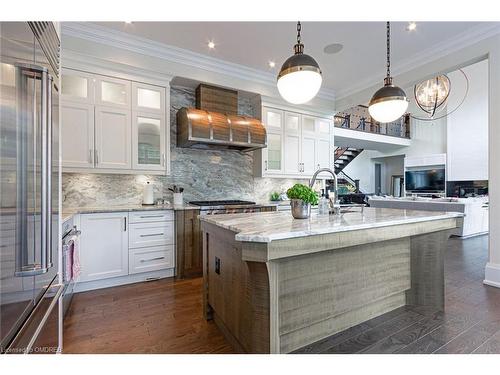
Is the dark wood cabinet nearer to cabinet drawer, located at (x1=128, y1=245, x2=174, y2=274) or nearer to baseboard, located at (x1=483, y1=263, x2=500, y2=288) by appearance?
cabinet drawer, located at (x1=128, y1=245, x2=174, y2=274)

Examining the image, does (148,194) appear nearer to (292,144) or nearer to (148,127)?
(148,127)

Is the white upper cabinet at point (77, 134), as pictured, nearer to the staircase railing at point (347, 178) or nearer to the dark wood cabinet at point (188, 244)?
the dark wood cabinet at point (188, 244)

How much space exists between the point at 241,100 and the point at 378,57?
2.32 meters

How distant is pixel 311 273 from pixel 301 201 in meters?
0.54

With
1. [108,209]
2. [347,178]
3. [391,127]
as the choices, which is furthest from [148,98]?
[391,127]

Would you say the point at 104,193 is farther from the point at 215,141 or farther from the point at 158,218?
the point at 215,141

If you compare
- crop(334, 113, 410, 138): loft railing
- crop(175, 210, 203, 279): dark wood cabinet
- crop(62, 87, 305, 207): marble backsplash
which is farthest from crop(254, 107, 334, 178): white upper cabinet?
crop(334, 113, 410, 138): loft railing

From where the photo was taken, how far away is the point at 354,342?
1985 millimetres

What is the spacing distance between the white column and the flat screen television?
6.98m

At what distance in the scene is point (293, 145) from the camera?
16.1ft

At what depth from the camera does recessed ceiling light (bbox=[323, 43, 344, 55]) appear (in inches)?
147
